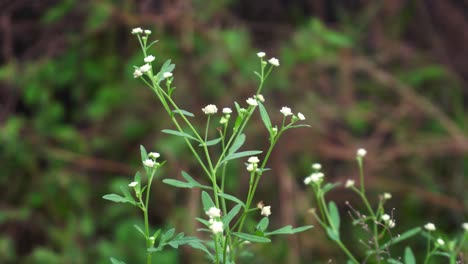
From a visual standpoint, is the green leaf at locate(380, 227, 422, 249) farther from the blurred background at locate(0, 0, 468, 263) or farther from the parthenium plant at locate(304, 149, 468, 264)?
the blurred background at locate(0, 0, 468, 263)

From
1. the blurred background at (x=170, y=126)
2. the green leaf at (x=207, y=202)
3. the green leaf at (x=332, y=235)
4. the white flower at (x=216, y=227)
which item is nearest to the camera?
the white flower at (x=216, y=227)

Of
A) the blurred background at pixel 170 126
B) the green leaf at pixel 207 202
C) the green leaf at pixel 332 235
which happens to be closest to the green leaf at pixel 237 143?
the green leaf at pixel 207 202

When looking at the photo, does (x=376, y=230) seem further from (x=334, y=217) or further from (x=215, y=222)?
Result: (x=215, y=222)

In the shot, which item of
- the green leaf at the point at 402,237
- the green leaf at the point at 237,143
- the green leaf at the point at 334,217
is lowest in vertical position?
the green leaf at the point at 334,217

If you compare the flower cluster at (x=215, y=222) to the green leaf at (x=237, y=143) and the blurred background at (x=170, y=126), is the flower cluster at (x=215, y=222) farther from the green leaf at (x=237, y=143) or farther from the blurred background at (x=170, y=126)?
the blurred background at (x=170, y=126)

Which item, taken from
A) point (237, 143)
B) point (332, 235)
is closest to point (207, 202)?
point (237, 143)

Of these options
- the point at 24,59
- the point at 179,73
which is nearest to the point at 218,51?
the point at 179,73

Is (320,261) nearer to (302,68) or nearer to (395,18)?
(302,68)
